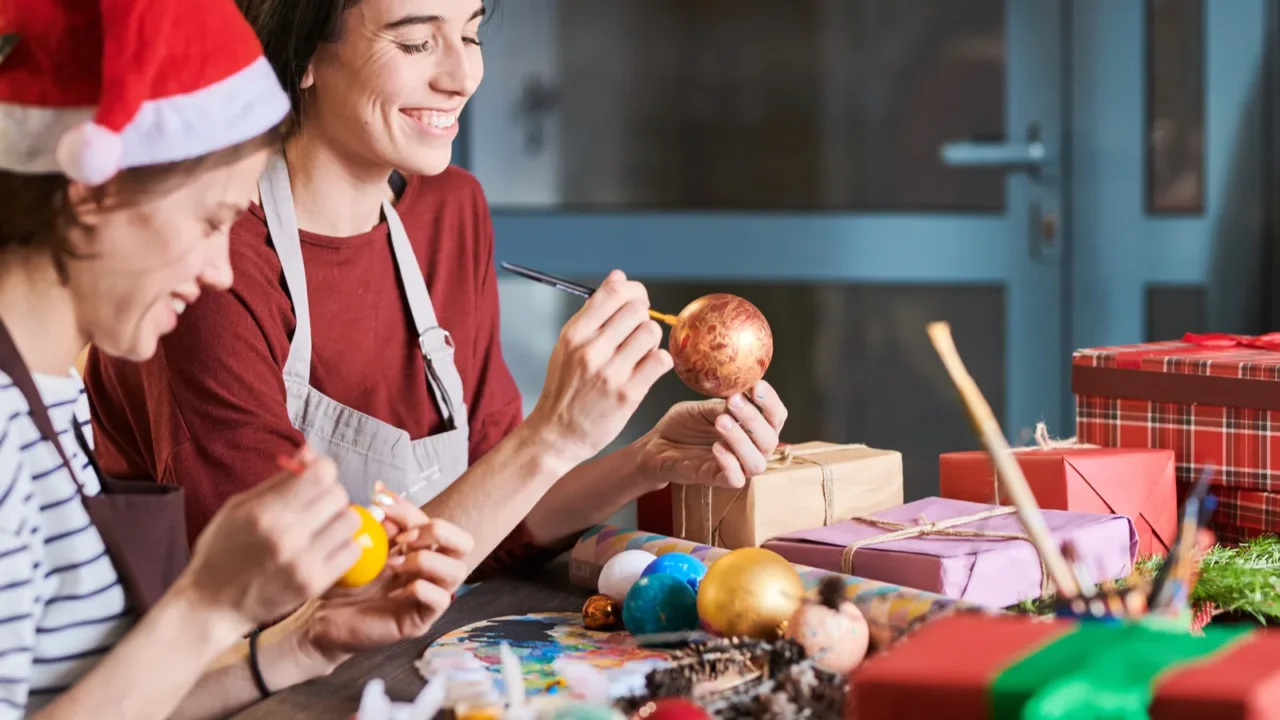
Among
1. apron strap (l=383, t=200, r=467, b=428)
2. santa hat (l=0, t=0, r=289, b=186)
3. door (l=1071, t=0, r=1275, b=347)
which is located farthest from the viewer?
door (l=1071, t=0, r=1275, b=347)

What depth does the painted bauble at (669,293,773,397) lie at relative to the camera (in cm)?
153

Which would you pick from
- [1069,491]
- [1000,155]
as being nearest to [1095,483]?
[1069,491]

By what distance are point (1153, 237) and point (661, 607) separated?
2.61 metres

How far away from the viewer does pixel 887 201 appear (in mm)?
3844

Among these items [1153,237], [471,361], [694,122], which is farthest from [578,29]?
[471,361]

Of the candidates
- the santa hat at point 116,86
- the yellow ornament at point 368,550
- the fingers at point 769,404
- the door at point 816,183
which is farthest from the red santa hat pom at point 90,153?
the door at point 816,183

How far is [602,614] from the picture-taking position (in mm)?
1384

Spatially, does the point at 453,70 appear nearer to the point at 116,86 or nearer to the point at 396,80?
the point at 396,80

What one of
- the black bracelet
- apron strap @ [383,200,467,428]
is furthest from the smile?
the black bracelet

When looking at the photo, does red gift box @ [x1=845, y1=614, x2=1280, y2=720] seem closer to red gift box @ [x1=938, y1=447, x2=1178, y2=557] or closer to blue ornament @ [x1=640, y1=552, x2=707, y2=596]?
blue ornament @ [x1=640, y1=552, x2=707, y2=596]

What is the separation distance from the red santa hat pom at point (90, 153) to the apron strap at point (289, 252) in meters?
0.75

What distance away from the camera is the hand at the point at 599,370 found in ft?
4.83

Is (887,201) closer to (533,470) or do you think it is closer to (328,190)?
(328,190)

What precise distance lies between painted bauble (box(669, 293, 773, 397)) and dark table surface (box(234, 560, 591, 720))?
29cm
